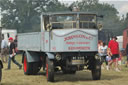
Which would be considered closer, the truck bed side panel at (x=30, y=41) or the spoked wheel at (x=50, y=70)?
the spoked wheel at (x=50, y=70)

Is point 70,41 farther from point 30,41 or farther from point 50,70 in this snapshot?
point 30,41

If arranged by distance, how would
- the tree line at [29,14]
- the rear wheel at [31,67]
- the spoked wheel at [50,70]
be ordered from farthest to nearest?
the tree line at [29,14]
the rear wheel at [31,67]
the spoked wheel at [50,70]

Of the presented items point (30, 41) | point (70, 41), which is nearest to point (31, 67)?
point (30, 41)

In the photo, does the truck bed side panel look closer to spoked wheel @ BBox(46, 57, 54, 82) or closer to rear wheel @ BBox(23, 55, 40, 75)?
rear wheel @ BBox(23, 55, 40, 75)

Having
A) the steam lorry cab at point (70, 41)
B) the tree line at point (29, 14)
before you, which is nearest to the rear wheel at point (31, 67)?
the steam lorry cab at point (70, 41)

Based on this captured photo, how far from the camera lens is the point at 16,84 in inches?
486

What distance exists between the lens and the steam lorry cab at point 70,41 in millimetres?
12633

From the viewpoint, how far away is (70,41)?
12641mm

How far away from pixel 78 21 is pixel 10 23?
80.1 meters

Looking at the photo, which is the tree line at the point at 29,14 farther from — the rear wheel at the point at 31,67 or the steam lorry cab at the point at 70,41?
the steam lorry cab at the point at 70,41

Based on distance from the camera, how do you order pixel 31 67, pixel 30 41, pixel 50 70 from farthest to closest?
pixel 31 67, pixel 30 41, pixel 50 70

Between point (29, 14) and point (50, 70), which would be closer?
point (50, 70)

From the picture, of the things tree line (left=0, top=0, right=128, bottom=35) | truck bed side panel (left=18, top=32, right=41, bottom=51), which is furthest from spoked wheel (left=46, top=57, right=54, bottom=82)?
tree line (left=0, top=0, right=128, bottom=35)

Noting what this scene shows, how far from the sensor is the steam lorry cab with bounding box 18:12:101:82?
12.6 metres
